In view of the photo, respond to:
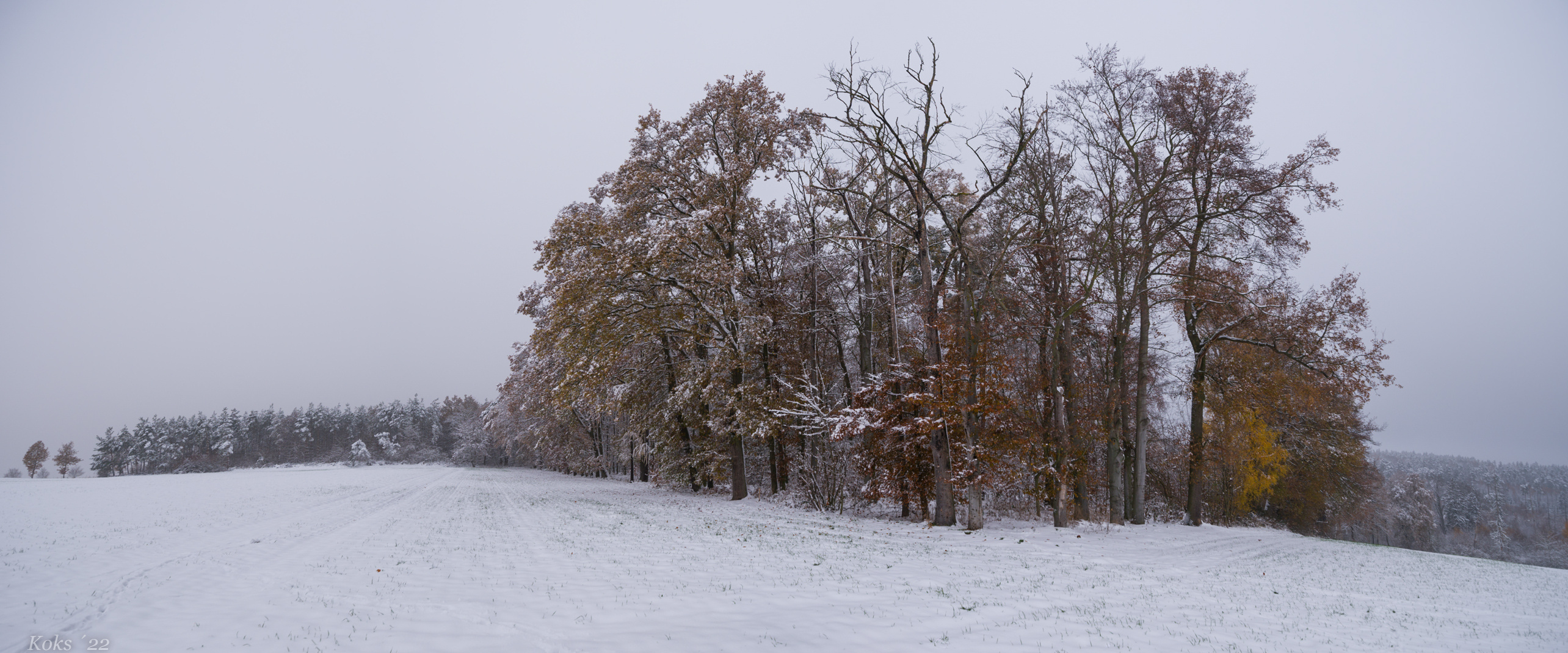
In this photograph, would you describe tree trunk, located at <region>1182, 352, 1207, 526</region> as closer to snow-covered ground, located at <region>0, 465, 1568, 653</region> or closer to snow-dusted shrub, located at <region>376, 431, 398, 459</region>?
snow-covered ground, located at <region>0, 465, 1568, 653</region>

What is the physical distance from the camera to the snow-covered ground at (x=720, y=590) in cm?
444

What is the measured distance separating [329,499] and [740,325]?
13523 millimetres

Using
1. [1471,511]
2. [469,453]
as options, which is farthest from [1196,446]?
[469,453]

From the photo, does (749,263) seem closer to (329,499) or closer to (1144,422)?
(1144,422)

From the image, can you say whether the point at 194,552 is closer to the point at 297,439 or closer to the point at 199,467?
the point at 199,467

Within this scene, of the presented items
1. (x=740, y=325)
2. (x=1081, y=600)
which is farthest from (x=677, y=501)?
(x=1081, y=600)

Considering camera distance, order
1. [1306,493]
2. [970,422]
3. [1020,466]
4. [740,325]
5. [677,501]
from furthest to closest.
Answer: [1306,493], [677,501], [740,325], [1020,466], [970,422]

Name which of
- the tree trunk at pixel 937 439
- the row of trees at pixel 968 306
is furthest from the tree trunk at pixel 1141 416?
the tree trunk at pixel 937 439

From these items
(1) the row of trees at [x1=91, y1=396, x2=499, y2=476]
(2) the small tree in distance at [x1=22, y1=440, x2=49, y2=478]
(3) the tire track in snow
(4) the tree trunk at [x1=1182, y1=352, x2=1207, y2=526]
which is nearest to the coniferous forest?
(4) the tree trunk at [x1=1182, y1=352, x2=1207, y2=526]

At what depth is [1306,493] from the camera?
77.6 ft

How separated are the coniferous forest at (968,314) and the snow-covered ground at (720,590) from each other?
2678 mm
